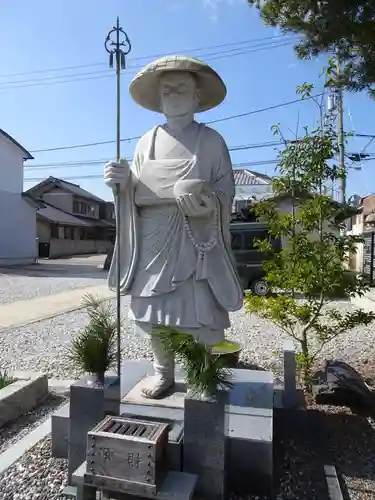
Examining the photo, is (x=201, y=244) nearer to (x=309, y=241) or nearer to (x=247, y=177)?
(x=309, y=241)

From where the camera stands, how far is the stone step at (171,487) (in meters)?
2.08

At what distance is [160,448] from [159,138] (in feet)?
6.64

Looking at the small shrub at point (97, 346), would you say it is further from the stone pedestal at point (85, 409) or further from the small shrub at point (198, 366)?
the small shrub at point (198, 366)

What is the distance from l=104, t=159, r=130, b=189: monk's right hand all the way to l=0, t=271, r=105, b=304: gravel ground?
856 centimetres

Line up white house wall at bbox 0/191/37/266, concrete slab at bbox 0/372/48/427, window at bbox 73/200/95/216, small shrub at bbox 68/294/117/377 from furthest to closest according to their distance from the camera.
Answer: window at bbox 73/200/95/216
white house wall at bbox 0/191/37/266
concrete slab at bbox 0/372/48/427
small shrub at bbox 68/294/117/377

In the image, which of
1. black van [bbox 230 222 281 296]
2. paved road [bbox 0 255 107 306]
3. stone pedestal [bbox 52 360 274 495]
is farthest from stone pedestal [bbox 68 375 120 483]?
black van [bbox 230 222 281 296]

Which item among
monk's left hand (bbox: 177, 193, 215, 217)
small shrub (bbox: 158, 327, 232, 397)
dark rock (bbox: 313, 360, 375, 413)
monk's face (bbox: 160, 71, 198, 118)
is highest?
monk's face (bbox: 160, 71, 198, 118)

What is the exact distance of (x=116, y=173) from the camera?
282 centimetres

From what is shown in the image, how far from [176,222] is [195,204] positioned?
10.5 inches

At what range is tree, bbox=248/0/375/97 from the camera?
3.48 m

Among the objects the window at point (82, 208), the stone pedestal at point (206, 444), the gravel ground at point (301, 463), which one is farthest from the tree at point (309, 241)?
the window at point (82, 208)

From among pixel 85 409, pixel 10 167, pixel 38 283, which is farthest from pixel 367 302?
pixel 10 167

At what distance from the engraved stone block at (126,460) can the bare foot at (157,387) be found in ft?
2.38

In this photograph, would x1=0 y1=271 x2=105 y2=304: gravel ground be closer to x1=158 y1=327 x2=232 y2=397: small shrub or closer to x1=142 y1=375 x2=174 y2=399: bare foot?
x1=142 y1=375 x2=174 y2=399: bare foot
